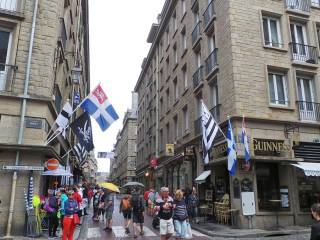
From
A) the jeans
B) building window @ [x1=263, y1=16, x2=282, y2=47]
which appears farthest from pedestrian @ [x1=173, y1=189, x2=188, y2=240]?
building window @ [x1=263, y1=16, x2=282, y2=47]

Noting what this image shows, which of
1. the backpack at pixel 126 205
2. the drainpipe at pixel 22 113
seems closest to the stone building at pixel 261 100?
the backpack at pixel 126 205

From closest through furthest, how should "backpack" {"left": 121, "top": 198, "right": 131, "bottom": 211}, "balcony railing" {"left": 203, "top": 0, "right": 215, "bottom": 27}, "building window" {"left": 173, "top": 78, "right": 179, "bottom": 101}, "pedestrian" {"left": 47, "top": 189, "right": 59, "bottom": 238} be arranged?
"pedestrian" {"left": 47, "top": 189, "right": 59, "bottom": 238} < "backpack" {"left": 121, "top": 198, "right": 131, "bottom": 211} < "balcony railing" {"left": 203, "top": 0, "right": 215, "bottom": 27} < "building window" {"left": 173, "top": 78, "right": 179, "bottom": 101}

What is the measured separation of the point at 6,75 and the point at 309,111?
568 inches

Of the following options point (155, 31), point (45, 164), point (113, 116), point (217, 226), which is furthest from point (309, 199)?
point (155, 31)

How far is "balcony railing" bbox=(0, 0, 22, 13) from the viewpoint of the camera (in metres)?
13.6

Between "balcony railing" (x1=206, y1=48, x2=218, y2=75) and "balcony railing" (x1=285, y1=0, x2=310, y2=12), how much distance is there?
4826 millimetres

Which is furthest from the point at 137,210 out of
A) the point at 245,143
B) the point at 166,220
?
the point at 245,143

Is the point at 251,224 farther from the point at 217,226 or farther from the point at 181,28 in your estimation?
the point at 181,28

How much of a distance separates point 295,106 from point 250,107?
2696mm

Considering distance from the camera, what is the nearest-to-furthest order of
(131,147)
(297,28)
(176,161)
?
(297,28) → (176,161) → (131,147)

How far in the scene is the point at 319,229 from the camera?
3936 millimetres

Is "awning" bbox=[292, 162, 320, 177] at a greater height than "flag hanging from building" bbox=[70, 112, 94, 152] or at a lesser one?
lesser

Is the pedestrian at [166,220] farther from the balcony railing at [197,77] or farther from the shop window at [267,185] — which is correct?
the balcony railing at [197,77]

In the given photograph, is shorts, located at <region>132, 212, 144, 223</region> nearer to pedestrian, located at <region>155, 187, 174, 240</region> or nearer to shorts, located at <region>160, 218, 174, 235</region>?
pedestrian, located at <region>155, 187, 174, 240</region>
